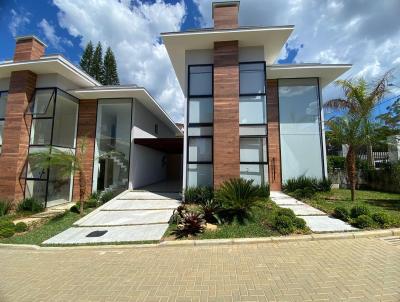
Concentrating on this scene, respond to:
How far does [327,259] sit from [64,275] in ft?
17.0

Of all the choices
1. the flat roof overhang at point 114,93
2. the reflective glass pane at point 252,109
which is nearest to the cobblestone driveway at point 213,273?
the reflective glass pane at point 252,109

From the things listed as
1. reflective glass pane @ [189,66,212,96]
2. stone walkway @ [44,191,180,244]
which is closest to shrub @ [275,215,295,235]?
stone walkway @ [44,191,180,244]

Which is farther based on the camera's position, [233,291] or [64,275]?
[64,275]

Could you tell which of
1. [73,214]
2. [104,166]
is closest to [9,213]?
[73,214]

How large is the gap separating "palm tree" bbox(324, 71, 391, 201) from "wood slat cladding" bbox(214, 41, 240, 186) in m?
4.48

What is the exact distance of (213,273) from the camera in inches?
163

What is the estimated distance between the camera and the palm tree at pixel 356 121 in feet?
31.2

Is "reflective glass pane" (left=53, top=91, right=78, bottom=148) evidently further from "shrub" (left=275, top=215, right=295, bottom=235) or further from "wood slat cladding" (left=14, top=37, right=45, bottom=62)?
"shrub" (left=275, top=215, right=295, bottom=235)

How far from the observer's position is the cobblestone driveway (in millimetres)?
3461

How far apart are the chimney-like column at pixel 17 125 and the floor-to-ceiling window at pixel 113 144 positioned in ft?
11.2

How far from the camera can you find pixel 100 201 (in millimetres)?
10938

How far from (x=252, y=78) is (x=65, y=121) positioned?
10.8 m

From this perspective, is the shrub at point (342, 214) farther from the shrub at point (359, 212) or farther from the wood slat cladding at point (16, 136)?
the wood slat cladding at point (16, 136)

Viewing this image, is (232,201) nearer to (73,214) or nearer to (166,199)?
(166,199)
